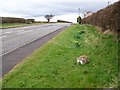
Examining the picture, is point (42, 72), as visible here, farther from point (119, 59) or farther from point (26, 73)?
point (119, 59)

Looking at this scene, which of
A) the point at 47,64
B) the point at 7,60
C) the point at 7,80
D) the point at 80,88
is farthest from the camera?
the point at 7,60

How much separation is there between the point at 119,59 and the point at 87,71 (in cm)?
92

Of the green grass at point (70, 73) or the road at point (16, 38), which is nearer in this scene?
the green grass at point (70, 73)

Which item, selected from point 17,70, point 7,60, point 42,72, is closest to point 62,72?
point 42,72

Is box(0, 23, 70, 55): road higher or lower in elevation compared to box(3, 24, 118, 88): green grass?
lower

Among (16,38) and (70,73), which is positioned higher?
(70,73)

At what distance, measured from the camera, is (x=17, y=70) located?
10.9 metres

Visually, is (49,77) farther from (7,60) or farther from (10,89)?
(7,60)

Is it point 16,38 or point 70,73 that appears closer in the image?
point 70,73

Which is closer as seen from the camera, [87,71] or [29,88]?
[29,88]

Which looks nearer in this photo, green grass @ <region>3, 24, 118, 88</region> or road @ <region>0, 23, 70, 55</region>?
green grass @ <region>3, 24, 118, 88</region>

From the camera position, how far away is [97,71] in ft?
32.1

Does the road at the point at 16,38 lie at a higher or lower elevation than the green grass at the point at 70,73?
lower

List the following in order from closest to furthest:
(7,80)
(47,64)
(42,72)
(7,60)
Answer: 1. (7,80)
2. (42,72)
3. (47,64)
4. (7,60)
